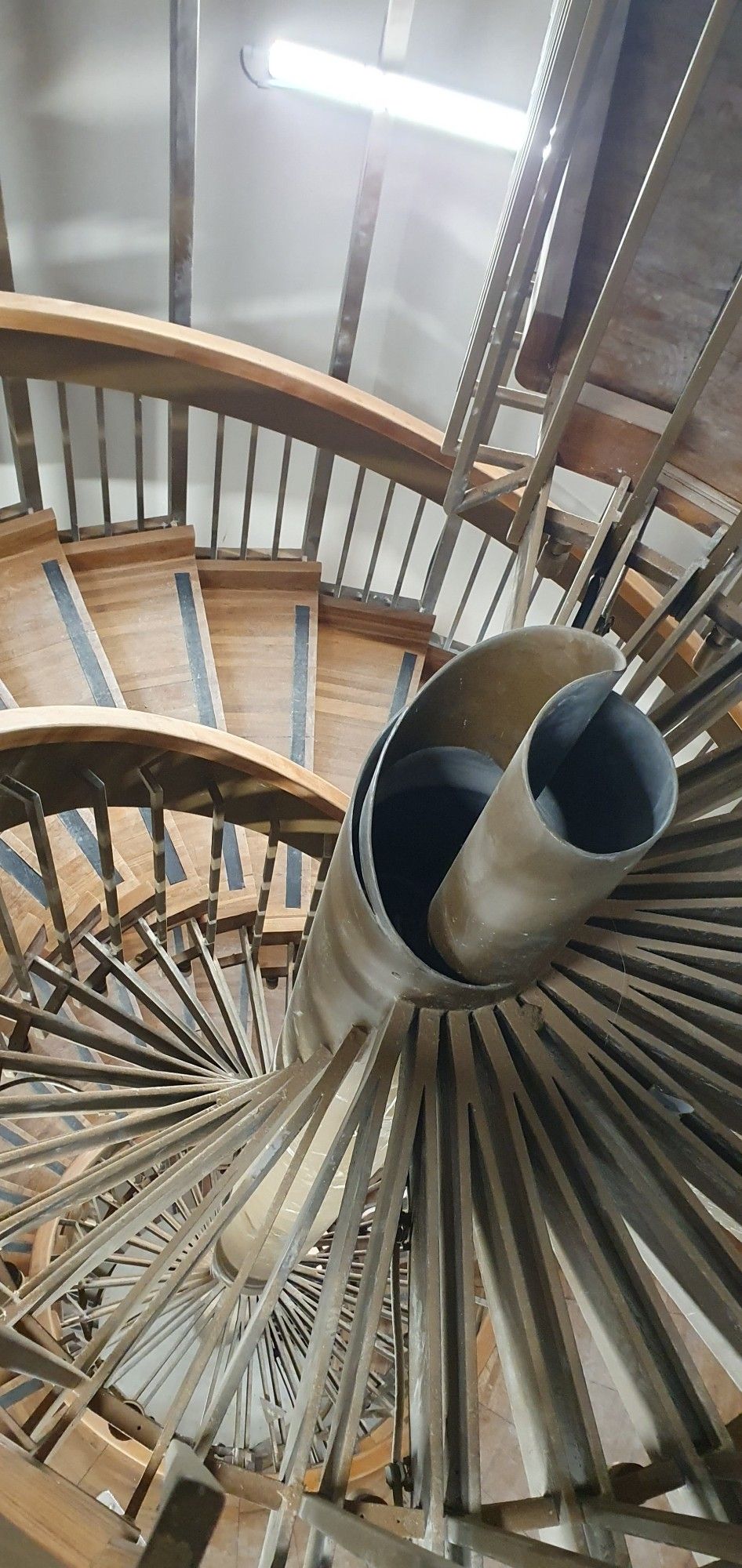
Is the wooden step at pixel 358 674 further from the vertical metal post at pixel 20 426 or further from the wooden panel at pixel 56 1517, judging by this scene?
the wooden panel at pixel 56 1517

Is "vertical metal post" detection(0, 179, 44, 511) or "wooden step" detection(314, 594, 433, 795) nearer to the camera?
"vertical metal post" detection(0, 179, 44, 511)

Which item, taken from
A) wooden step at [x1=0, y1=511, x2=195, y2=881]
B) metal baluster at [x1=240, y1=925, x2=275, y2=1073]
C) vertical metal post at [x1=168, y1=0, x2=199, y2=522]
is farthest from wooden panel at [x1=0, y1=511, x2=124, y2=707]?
metal baluster at [x1=240, y1=925, x2=275, y2=1073]

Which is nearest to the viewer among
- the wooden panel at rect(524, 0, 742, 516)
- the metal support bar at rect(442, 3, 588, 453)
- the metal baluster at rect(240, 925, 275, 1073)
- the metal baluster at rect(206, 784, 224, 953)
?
the metal support bar at rect(442, 3, 588, 453)

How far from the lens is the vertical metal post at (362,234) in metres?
3.07

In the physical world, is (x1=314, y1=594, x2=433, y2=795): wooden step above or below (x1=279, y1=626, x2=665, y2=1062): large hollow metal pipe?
above

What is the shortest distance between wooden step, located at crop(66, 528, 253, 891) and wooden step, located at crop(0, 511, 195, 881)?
0.42 feet

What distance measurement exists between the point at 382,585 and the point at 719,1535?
4.37m

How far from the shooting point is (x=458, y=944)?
105 cm

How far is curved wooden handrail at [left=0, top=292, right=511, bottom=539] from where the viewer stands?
2938 millimetres

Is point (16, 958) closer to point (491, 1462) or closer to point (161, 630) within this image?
point (161, 630)

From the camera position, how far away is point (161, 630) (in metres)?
3.53

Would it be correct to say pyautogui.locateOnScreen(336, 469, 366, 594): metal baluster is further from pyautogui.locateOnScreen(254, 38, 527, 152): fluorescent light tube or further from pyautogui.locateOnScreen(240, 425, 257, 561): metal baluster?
pyautogui.locateOnScreen(254, 38, 527, 152): fluorescent light tube

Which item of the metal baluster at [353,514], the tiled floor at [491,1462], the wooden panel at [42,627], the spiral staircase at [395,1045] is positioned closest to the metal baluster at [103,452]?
the spiral staircase at [395,1045]

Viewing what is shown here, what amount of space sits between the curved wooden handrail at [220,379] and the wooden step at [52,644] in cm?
63
